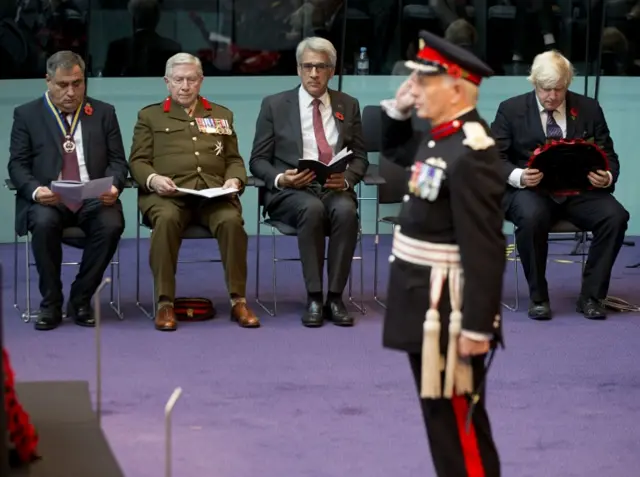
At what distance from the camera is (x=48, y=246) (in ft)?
20.9

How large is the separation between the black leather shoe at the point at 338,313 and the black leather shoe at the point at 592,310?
1.25 meters

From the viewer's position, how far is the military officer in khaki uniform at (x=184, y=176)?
6.50 meters

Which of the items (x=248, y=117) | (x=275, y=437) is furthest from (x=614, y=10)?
(x=275, y=437)

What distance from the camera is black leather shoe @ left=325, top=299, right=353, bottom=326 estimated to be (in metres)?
6.53

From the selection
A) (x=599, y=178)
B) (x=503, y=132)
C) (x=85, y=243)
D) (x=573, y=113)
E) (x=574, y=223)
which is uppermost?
(x=573, y=113)

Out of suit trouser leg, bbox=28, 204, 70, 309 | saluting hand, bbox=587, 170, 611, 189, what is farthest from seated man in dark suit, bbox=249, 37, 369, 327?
saluting hand, bbox=587, 170, 611, 189

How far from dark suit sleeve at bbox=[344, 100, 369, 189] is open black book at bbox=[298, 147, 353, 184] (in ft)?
0.85

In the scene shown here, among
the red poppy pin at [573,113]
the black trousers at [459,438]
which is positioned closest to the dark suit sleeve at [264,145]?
the red poppy pin at [573,113]

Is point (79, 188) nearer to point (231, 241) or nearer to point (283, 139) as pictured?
point (231, 241)

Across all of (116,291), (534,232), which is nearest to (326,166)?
(534,232)

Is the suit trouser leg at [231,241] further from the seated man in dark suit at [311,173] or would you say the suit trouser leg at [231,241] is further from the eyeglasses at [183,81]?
the eyeglasses at [183,81]

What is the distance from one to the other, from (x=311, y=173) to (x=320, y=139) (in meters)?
0.33

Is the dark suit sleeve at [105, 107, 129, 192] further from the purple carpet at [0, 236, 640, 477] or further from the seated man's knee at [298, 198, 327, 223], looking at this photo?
the seated man's knee at [298, 198, 327, 223]

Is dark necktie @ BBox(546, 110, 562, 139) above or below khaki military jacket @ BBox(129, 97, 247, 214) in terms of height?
above
